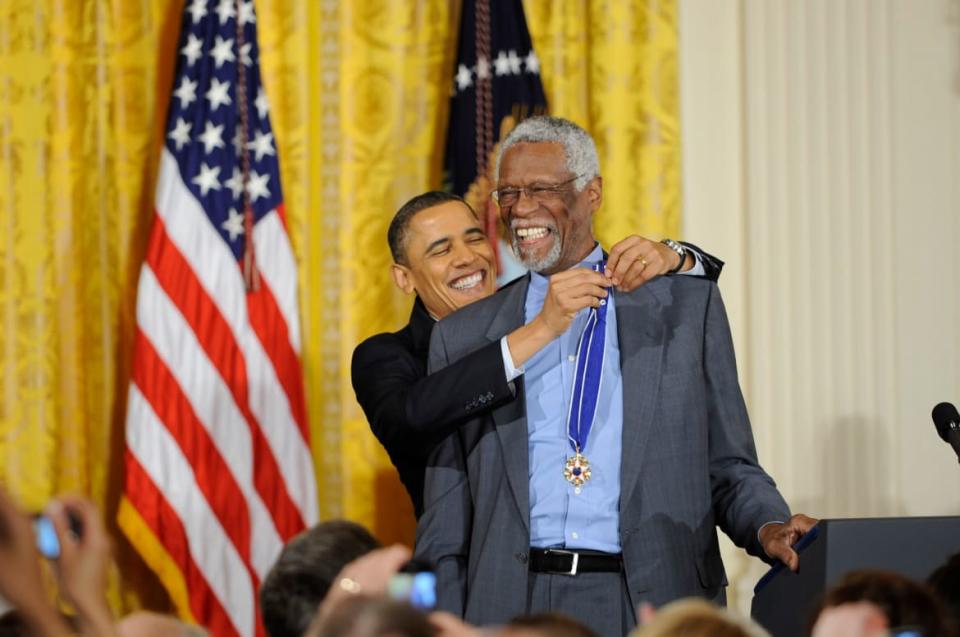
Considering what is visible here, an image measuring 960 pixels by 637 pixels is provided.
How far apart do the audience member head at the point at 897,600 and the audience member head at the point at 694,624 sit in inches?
10.4

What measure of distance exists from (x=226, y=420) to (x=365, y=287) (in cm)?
73

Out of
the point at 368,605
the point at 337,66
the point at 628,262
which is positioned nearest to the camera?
the point at 368,605

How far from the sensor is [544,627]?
188 centimetres

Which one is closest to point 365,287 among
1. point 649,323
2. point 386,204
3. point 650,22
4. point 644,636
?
point 386,204

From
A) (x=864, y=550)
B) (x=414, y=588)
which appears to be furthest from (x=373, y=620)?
(x=864, y=550)

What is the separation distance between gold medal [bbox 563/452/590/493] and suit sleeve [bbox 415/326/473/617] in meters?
0.31

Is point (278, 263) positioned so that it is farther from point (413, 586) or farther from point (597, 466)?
point (413, 586)

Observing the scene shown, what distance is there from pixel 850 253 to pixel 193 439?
2492mm

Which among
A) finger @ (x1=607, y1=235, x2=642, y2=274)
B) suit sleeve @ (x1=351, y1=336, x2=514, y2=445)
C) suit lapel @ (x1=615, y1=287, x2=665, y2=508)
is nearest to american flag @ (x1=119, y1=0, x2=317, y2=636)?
suit sleeve @ (x1=351, y1=336, x2=514, y2=445)

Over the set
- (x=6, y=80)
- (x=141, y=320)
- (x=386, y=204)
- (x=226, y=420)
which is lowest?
(x=226, y=420)

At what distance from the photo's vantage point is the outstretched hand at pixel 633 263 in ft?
11.0

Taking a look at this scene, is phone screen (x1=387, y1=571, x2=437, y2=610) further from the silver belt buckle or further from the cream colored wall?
the cream colored wall

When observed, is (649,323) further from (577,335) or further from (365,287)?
(365,287)

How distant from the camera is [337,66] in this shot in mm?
5637
